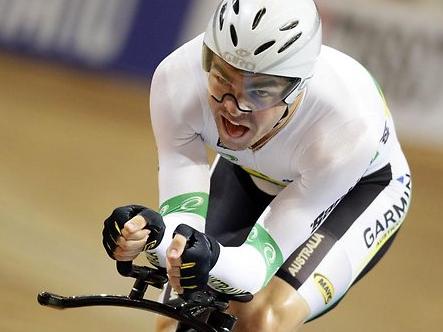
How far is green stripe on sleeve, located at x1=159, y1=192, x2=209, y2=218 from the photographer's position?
140 inches

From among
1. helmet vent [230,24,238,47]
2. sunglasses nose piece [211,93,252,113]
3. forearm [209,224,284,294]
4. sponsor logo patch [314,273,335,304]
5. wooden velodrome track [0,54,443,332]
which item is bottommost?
wooden velodrome track [0,54,443,332]

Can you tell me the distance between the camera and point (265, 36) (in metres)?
3.16

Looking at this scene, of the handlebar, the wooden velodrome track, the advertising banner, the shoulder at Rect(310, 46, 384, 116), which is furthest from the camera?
the advertising banner

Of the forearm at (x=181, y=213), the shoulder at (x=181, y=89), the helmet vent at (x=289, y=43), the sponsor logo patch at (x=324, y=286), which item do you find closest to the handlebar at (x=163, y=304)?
the forearm at (x=181, y=213)

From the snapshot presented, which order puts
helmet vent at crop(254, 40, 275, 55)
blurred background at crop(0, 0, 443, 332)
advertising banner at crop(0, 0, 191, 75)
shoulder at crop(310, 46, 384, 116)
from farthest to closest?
1. advertising banner at crop(0, 0, 191, 75)
2. blurred background at crop(0, 0, 443, 332)
3. shoulder at crop(310, 46, 384, 116)
4. helmet vent at crop(254, 40, 275, 55)

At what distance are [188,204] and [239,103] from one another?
0.48 meters

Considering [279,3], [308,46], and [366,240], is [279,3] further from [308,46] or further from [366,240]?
[366,240]

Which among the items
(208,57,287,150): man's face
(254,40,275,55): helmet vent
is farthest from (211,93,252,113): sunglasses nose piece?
(254,40,275,55): helmet vent

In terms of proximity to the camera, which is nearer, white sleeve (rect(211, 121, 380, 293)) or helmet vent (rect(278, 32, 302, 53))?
helmet vent (rect(278, 32, 302, 53))

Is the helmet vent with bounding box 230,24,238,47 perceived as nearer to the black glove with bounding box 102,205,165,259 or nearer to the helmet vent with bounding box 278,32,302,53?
the helmet vent with bounding box 278,32,302,53

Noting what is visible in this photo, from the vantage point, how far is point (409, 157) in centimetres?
795

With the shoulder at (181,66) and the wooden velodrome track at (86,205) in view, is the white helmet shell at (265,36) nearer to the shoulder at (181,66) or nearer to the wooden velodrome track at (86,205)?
the shoulder at (181,66)

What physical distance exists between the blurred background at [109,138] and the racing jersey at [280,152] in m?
1.58

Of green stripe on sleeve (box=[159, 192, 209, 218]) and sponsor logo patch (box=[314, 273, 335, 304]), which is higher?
green stripe on sleeve (box=[159, 192, 209, 218])
